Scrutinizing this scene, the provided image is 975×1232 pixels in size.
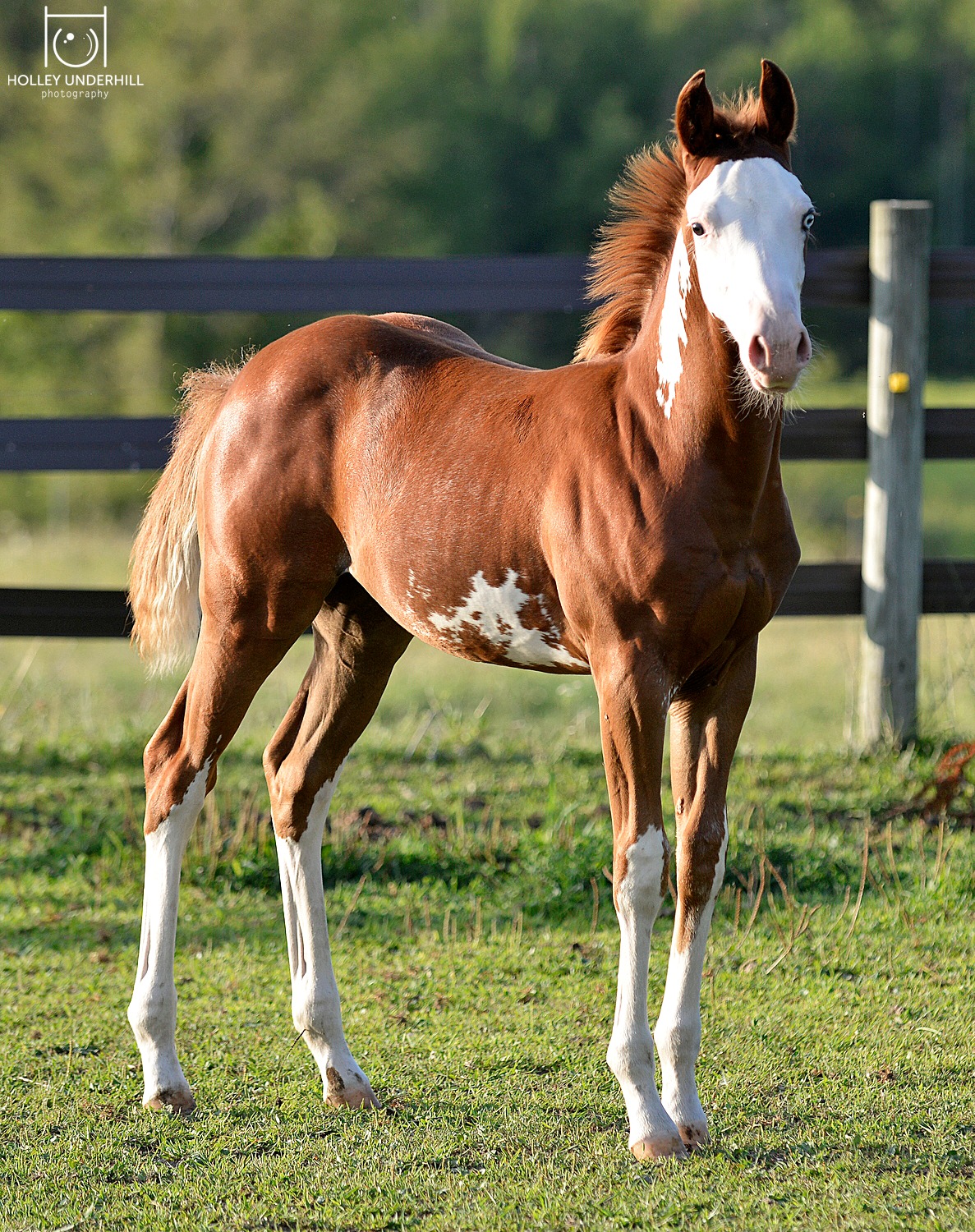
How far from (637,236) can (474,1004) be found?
2268mm

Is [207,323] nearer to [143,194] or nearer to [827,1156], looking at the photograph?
[143,194]

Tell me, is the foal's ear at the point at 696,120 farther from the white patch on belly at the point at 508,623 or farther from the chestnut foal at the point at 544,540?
the white patch on belly at the point at 508,623

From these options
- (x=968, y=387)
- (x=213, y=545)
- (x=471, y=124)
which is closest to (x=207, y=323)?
(x=471, y=124)

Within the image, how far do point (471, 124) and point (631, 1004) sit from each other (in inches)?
1590

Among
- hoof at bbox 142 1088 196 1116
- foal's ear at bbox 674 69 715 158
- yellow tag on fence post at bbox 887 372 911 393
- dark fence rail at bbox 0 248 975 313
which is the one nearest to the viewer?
foal's ear at bbox 674 69 715 158

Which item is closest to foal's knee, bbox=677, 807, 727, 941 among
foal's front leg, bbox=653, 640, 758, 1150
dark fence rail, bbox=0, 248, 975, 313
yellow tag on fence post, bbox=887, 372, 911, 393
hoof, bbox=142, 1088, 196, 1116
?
foal's front leg, bbox=653, 640, 758, 1150

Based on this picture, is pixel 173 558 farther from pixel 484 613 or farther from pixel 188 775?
pixel 484 613

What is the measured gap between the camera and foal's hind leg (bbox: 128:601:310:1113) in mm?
3383

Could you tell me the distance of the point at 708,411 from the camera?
280 centimetres

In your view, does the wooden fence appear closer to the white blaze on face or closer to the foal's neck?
the foal's neck

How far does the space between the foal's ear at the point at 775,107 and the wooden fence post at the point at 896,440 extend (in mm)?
3004

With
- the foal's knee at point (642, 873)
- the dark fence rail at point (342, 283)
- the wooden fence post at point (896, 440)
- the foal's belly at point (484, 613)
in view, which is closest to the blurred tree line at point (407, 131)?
the dark fence rail at point (342, 283)

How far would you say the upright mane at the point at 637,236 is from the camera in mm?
2979

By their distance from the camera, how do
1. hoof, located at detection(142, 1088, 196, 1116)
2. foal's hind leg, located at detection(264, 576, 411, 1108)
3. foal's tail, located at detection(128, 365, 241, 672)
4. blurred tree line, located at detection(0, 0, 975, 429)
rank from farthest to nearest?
blurred tree line, located at detection(0, 0, 975, 429), foal's tail, located at detection(128, 365, 241, 672), foal's hind leg, located at detection(264, 576, 411, 1108), hoof, located at detection(142, 1088, 196, 1116)
